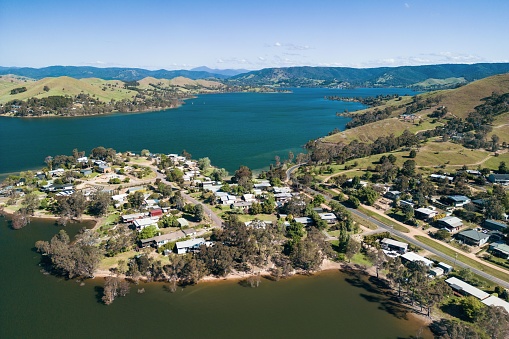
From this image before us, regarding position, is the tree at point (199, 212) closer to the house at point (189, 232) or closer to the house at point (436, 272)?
the house at point (189, 232)

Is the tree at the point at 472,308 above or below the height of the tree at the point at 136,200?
below

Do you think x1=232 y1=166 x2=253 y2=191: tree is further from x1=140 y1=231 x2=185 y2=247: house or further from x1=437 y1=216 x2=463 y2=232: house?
x1=437 y1=216 x2=463 y2=232: house

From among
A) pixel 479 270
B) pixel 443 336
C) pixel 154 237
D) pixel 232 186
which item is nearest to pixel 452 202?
pixel 479 270

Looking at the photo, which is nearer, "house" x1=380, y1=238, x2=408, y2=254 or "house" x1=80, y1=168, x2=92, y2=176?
"house" x1=380, y1=238, x2=408, y2=254

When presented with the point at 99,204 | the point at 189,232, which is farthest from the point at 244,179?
the point at 99,204

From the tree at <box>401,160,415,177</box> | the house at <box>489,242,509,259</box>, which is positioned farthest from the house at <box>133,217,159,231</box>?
the tree at <box>401,160,415,177</box>

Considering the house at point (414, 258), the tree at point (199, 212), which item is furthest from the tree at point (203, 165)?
the house at point (414, 258)
